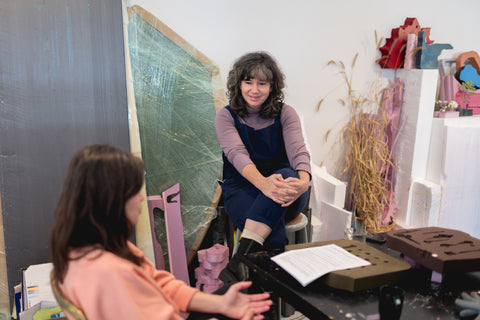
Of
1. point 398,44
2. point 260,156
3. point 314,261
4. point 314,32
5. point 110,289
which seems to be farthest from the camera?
point 398,44

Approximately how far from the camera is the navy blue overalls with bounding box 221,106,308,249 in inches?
71.5

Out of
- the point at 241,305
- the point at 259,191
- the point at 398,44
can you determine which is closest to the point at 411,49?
the point at 398,44

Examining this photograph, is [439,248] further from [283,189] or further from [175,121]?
[175,121]

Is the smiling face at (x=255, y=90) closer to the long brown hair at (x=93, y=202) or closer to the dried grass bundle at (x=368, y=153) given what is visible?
the dried grass bundle at (x=368, y=153)

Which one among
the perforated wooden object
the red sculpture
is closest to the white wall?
the red sculpture

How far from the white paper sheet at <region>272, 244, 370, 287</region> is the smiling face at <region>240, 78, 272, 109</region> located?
0.94m

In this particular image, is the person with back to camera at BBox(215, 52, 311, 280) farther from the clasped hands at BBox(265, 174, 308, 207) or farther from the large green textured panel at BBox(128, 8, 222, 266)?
the large green textured panel at BBox(128, 8, 222, 266)

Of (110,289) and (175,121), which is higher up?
(175,121)

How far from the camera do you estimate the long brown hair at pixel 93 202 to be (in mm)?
841

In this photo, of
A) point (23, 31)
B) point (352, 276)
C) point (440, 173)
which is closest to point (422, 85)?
point (440, 173)

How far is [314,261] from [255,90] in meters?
1.04

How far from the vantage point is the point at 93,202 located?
2.77 ft

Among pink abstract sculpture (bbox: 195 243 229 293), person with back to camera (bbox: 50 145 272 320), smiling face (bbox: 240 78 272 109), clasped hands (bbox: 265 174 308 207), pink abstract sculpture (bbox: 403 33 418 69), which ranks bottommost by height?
pink abstract sculpture (bbox: 195 243 229 293)

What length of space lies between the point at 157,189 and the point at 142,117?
1.40ft
